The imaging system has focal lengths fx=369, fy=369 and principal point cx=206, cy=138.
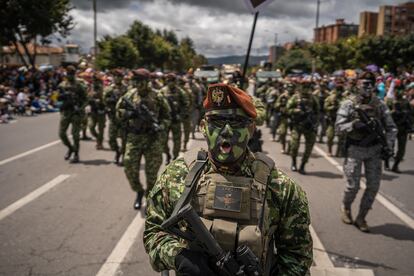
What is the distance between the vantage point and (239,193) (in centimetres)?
188

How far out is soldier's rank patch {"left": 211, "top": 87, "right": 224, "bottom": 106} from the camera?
2051 mm

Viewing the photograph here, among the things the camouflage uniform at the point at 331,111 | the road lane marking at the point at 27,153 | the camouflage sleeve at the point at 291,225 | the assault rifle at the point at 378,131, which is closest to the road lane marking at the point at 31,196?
the road lane marking at the point at 27,153

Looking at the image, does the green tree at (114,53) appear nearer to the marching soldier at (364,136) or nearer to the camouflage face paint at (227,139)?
the marching soldier at (364,136)

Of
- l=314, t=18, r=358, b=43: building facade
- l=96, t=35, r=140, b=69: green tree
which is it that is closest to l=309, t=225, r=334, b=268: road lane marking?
l=96, t=35, r=140, b=69: green tree

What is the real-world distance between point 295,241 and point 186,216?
26.6 inches

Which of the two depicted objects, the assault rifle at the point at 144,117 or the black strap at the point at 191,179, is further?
the assault rifle at the point at 144,117

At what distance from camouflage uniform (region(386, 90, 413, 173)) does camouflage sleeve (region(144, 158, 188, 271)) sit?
23.8 feet

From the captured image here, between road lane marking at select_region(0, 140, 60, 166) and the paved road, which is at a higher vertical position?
road lane marking at select_region(0, 140, 60, 166)

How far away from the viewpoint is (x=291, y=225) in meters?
2.00

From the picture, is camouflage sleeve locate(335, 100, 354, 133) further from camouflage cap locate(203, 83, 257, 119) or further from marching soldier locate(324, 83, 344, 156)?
marching soldier locate(324, 83, 344, 156)

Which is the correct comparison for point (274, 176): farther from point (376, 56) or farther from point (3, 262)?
point (376, 56)

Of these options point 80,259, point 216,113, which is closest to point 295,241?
point 216,113

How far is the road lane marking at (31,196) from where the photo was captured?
5.38 m

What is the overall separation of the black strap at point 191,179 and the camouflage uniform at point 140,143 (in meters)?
3.43
